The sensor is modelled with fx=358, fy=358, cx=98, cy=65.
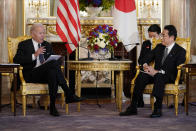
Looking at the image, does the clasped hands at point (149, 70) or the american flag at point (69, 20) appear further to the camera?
the american flag at point (69, 20)

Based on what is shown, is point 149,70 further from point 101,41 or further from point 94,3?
point 94,3

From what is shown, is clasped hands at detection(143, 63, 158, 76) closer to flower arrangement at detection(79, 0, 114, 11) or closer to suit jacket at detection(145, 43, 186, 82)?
suit jacket at detection(145, 43, 186, 82)

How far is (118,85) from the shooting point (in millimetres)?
5656

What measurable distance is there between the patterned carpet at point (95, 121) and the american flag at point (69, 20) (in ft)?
4.62

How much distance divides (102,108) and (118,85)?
0.48m

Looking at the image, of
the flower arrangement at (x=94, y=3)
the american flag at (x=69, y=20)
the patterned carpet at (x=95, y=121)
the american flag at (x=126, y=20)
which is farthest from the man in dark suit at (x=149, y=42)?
the flower arrangement at (x=94, y=3)

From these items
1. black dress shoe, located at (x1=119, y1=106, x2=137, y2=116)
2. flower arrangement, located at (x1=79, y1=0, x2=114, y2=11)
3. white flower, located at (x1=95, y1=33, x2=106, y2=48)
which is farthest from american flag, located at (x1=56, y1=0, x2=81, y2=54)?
black dress shoe, located at (x1=119, y1=106, x2=137, y2=116)

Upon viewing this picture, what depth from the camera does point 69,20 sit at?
6207 mm

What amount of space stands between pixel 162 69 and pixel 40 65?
1.78m

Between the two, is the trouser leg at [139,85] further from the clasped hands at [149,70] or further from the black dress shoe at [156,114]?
the black dress shoe at [156,114]

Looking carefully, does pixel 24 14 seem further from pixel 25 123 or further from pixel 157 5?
pixel 25 123

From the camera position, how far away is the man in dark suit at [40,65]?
5.00m

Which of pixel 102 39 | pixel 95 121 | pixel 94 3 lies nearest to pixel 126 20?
pixel 94 3

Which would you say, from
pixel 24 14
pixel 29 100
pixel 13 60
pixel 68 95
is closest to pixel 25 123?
pixel 68 95
